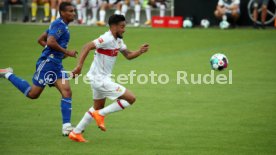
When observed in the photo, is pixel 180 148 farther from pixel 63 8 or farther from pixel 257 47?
pixel 257 47

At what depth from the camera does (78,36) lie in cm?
2480

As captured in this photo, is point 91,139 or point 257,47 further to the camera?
point 257,47

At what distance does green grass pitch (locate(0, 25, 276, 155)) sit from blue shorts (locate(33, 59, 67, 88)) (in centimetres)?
85

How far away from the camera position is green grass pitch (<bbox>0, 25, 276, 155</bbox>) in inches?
370

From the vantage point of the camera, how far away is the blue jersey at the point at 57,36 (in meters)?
10.0

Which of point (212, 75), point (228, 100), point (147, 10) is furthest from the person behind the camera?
point (147, 10)

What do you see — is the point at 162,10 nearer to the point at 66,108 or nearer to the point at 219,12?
the point at 219,12

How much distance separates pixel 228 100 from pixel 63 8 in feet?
16.3

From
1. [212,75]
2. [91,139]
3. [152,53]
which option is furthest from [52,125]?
[152,53]

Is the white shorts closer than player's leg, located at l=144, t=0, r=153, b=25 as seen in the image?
Yes

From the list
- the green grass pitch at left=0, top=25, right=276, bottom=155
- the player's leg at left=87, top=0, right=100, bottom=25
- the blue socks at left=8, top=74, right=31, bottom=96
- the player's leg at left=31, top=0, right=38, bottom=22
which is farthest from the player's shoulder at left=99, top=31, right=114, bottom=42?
the player's leg at left=31, top=0, right=38, bottom=22

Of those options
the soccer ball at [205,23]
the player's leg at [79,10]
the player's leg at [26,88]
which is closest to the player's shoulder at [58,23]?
the player's leg at [26,88]

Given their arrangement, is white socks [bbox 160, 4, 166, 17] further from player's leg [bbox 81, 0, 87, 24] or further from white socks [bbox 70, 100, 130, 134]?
white socks [bbox 70, 100, 130, 134]

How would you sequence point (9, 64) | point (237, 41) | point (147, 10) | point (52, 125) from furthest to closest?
point (147, 10) < point (237, 41) < point (9, 64) < point (52, 125)
